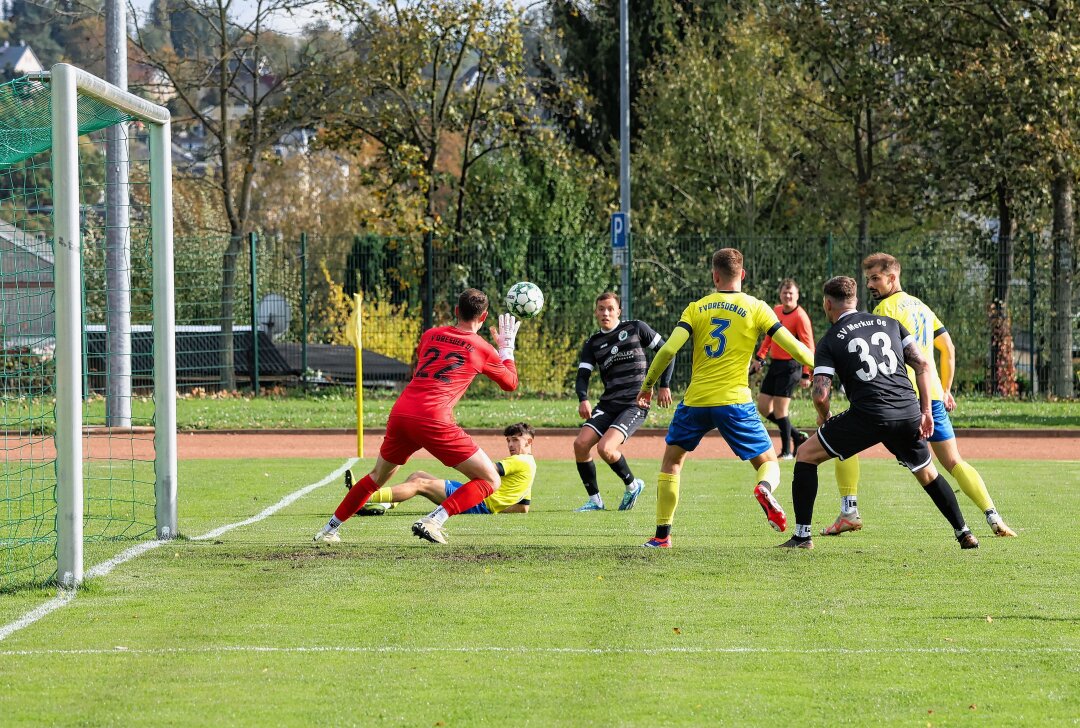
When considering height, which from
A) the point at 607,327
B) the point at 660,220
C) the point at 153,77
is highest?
the point at 153,77

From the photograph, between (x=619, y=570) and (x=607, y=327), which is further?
(x=607, y=327)

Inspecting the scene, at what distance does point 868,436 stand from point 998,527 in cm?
148

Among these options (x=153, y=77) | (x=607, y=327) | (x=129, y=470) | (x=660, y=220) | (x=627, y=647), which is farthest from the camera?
(x=660, y=220)

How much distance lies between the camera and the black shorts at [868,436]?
893cm

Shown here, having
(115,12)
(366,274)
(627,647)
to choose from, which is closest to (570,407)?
(366,274)

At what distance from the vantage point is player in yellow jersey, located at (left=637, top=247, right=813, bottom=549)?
9.29 meters

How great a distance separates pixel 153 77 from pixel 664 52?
47.4 feet

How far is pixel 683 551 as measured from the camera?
9203 millimetres

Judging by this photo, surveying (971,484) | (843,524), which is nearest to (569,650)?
(843,524)

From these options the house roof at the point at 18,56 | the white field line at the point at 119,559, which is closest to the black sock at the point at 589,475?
the white field line at the point at 119,559

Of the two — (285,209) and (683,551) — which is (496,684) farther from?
(285,209)

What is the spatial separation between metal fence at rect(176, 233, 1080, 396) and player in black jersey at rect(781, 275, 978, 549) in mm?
17306

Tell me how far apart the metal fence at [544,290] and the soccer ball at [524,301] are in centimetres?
1371

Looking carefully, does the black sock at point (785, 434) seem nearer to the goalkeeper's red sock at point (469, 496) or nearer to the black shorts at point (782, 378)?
the black shorts at point (782, 378)
